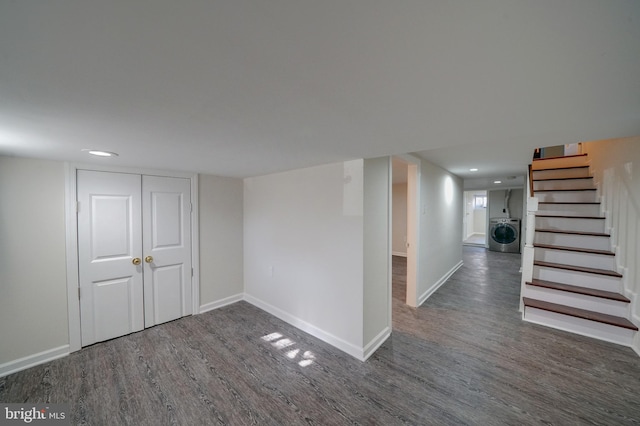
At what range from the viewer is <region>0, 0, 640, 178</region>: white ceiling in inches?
21.9

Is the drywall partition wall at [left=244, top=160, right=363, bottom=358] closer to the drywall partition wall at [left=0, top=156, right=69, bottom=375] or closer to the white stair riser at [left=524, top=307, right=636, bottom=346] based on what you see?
the drywall partition wall at [left=0, top=156, right=69, bottom=375]

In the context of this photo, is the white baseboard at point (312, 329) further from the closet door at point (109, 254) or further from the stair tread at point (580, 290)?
the stair tread at point (580, 290)

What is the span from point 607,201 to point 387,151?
3.51 meters

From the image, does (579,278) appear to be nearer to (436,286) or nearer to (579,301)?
(579,301)

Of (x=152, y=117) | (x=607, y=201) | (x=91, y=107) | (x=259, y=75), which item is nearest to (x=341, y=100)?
(x=259, y=75)

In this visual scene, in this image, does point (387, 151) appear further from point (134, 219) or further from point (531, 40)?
point (134, 219)

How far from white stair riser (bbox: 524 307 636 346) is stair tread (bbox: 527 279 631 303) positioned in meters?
0.30

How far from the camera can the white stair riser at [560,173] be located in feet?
12.5

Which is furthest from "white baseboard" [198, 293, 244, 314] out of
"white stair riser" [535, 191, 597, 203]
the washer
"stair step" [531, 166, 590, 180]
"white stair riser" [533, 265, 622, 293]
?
the washer

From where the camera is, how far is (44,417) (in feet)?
5.43

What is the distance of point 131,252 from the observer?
273 cm

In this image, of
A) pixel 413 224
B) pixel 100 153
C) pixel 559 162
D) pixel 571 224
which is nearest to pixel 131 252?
pixel 100 153

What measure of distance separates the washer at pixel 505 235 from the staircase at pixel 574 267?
3789mm

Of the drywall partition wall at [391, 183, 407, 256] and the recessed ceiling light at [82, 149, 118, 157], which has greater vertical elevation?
the recessed ceiling light at [82, 149, 118, 157]
